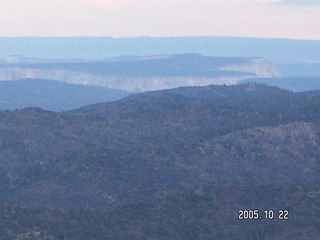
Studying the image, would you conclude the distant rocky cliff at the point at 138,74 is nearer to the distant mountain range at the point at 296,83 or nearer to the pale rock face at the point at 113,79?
the pale rock face at the point at 113,79

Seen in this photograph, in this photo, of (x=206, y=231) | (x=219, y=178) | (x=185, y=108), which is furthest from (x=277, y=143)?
(x=206, y=231)

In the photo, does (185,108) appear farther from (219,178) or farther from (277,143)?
(219,178)

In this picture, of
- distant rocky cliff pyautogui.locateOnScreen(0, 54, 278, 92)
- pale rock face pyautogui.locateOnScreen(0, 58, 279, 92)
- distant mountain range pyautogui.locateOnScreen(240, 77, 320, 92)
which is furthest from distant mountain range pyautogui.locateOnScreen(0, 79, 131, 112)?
distant mountain range pyautogui.locateOnScreen(240, 77, 320, 92)

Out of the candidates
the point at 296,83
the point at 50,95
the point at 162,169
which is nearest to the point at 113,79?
the point at 296,83

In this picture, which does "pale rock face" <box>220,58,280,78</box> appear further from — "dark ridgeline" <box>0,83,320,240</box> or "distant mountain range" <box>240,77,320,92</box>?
"dark ridgeline" <box>0,83,320,240</box>

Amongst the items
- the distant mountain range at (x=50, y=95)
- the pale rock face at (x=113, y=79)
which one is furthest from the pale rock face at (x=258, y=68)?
the distant mountain range at (x=50, y=95)
